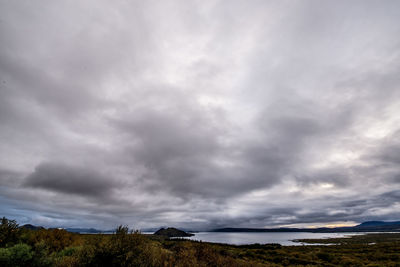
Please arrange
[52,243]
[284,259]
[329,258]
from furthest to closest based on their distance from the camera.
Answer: [329,258]
[284,259]
[52,243]

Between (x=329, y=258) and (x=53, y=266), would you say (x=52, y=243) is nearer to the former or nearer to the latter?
(x=53, y=266)

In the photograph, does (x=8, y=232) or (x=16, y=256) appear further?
(x=8, y=232)

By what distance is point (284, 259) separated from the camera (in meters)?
30.7

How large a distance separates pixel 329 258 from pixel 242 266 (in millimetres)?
32377

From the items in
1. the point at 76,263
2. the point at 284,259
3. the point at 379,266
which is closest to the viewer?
the point at 76,263

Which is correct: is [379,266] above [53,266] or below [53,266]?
below

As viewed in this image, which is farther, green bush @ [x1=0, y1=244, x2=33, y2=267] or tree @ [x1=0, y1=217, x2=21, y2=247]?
tree @ [x1=0, y1=217, x2=21, y2=247]

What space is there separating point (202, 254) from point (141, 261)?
19.1 ft

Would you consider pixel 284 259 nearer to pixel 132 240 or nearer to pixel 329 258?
pixel 329 258

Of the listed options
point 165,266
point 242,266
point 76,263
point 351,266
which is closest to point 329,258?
point 351,266

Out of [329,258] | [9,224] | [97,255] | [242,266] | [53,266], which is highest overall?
[9,224]

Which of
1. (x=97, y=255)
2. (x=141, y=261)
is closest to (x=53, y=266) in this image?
(x=97, y=255)

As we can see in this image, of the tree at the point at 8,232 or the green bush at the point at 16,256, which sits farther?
the tree at the point at 8,232

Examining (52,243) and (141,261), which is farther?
(52,243)
